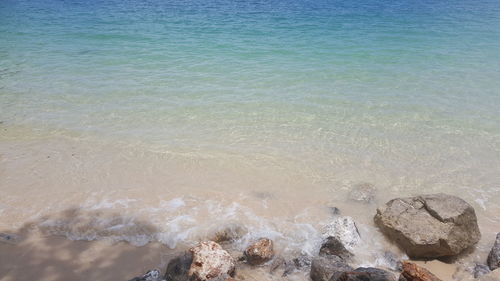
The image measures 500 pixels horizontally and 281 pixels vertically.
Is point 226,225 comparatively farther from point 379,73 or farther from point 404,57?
point 404,57

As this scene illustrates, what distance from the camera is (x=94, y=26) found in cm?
1888

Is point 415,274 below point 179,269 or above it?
above

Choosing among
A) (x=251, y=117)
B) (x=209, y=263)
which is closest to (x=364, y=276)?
(x=209, y=263)

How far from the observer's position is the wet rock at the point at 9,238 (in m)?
4.54

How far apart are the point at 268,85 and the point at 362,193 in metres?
5.42

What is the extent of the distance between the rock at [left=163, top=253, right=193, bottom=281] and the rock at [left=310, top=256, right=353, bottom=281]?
1338 mm

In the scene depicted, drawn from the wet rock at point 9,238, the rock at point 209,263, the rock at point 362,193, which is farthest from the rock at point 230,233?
the wet rock at point 9,238

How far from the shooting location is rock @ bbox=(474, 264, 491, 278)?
4.12m

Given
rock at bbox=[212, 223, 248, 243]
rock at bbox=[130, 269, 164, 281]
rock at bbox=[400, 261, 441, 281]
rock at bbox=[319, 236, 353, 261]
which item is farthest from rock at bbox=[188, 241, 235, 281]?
rock at bbox=[400, 261, 441, 281]

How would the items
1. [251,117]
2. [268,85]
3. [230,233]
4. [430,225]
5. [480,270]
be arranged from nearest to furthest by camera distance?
[480,270], [430,225], [230,233], [251,117], [268,85]

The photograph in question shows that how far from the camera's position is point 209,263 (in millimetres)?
3902

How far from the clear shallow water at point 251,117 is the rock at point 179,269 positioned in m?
0.74

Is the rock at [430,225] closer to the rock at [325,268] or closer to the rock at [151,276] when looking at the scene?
the rock at [325,268]

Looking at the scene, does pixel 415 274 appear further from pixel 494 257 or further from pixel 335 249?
pixel 494 257
